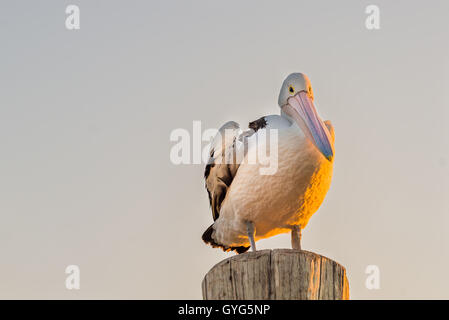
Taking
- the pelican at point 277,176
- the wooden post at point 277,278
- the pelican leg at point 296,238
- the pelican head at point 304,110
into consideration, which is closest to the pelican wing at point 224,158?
the pelican at point 277,176

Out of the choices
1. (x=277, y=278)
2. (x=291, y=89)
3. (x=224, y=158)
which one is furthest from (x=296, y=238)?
(x=277, y=278)

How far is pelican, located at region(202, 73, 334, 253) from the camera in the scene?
208 inches

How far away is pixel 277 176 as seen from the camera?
209 inches

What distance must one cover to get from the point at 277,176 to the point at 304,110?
65 centimetres

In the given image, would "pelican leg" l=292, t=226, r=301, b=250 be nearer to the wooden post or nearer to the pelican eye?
the pelican eye

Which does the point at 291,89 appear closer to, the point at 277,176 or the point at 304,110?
the point at 304,110

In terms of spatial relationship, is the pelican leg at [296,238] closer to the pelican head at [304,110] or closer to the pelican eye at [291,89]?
the pelican head at [304,110]

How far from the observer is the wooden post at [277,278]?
3.48 m

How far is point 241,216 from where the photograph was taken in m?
5.64

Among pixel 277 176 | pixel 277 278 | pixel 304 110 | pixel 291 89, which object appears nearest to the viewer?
pixel 277 278
